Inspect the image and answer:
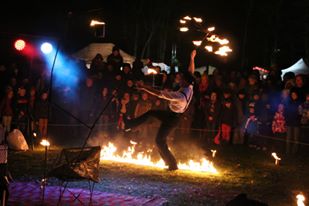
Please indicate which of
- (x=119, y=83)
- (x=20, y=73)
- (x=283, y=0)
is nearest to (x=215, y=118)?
(x=119, y=83)

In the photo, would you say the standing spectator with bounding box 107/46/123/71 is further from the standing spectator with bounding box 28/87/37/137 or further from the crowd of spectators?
the standing spectator with bounding box 28/87/37/137

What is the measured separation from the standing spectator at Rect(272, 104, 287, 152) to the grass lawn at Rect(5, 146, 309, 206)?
1.50 m

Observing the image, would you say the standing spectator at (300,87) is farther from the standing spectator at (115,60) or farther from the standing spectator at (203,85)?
the standing spectator at (115,60)

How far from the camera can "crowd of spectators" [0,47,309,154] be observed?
1325 cm

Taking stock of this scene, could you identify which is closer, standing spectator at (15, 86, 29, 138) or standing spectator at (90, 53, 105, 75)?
standing spectator at (15, 86, 29, 138)

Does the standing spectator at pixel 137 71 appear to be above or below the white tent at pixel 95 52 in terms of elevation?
below

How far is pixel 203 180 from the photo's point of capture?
30.2 ft

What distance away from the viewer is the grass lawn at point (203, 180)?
26.3 feet

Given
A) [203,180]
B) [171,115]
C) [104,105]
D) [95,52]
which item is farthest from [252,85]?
[95,52]

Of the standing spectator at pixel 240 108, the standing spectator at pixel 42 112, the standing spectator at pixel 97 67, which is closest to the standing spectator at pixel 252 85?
the standing spectator at pixel 240 108

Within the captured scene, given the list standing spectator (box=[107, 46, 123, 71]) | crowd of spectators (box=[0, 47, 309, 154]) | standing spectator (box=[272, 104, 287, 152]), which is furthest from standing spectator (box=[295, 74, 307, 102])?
standing spectator (box=[107, 46, 123, 71])

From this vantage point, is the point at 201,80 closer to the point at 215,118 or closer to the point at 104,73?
the point at 215,118

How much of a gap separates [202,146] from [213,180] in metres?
4.34

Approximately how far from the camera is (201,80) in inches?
583
